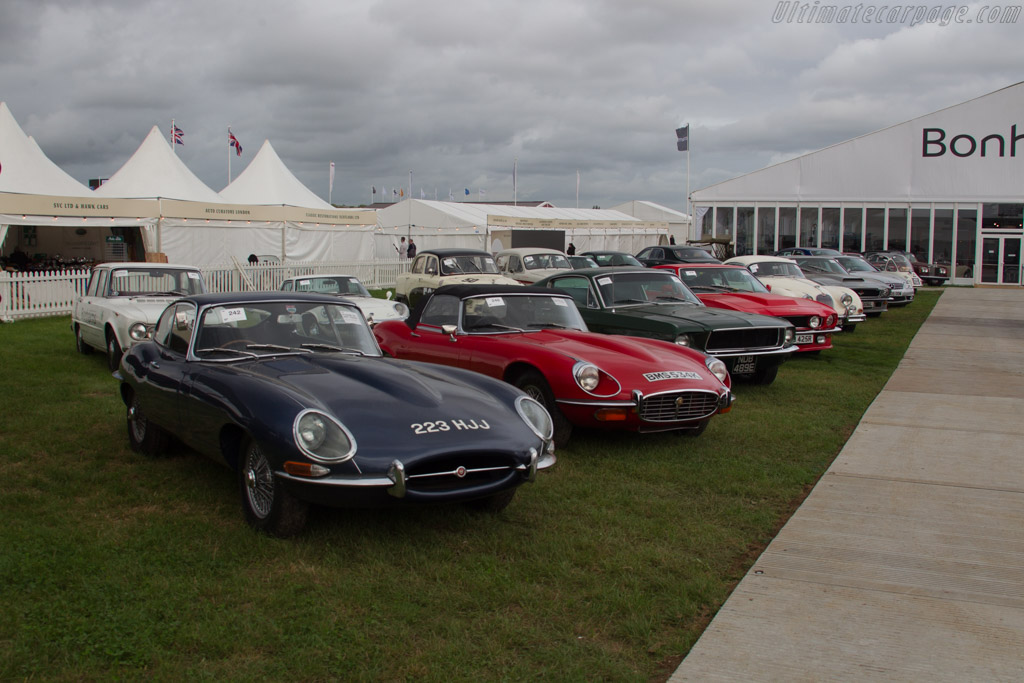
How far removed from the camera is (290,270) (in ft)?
74.0

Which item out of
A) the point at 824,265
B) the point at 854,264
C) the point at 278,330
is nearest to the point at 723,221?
the point at 854,264

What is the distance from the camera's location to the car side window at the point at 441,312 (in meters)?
8.19

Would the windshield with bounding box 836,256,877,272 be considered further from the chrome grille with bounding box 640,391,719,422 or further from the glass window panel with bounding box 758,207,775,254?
the chrome grille with bounding box 640,391,719,422

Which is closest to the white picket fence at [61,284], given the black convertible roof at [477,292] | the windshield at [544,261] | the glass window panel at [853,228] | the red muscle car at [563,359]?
the windshield at [544,261]

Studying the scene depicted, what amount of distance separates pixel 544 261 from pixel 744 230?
77.3ft

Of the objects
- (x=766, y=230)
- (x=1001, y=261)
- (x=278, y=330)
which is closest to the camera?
(x=278, y=330)

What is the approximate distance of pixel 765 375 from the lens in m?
10.7

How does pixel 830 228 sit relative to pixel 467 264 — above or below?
above

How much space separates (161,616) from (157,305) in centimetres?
784

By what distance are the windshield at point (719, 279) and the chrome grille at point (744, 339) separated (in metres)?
3.21

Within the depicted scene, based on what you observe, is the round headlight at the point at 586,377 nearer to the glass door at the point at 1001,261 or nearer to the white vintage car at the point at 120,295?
the white vintage car at the point at 120,295

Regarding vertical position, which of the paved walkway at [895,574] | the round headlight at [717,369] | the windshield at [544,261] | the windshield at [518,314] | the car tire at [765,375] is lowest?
the paved walkway at [895,574]

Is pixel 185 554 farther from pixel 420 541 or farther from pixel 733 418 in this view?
pixel 733 418

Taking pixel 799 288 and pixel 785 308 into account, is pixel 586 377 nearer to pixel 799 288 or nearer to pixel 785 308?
pixel 785 308
